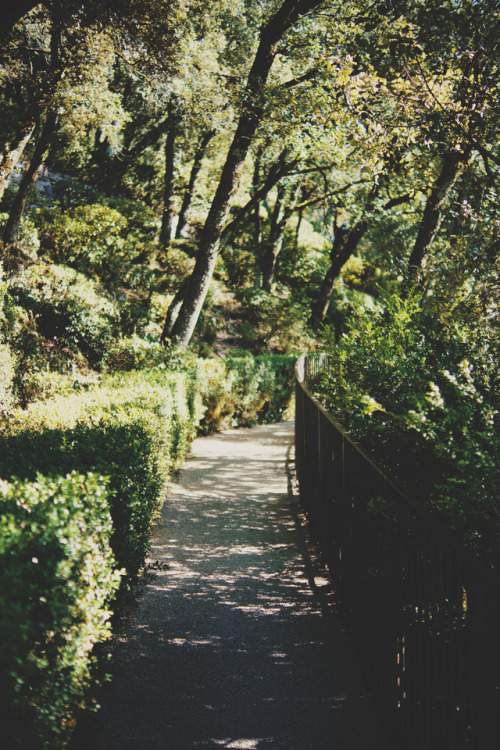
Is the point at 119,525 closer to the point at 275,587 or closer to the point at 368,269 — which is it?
the point at 275,587

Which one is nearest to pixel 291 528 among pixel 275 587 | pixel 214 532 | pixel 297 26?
pixel 214 532

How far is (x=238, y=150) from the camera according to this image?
12.4m

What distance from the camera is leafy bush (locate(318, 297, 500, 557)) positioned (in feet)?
11.2

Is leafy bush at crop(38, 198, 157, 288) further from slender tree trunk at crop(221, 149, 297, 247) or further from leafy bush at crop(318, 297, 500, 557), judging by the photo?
leafy bush at crop(318, 297, 500, 557)

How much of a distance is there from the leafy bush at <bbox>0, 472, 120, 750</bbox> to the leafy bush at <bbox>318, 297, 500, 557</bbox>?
212 centimetres

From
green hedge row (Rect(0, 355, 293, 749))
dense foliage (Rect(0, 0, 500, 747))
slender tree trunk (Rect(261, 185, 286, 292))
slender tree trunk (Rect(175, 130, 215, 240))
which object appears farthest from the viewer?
slender tree trunk (Rect(261, 185, 286, 292))

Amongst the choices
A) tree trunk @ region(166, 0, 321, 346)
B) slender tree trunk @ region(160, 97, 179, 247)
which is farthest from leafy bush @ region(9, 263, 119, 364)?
slender tree trunk @ region(160, 97, 179, 247)

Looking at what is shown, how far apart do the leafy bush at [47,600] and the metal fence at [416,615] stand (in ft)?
5.93

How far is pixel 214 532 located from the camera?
24.4 feet

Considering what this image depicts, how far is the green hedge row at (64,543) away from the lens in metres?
2.51

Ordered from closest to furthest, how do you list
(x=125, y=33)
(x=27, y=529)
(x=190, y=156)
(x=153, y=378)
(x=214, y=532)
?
(x=27, y=529) → (x=214, y=532) → (x=153, y=378) → (x=125, y=33) → (x=190, y=156)

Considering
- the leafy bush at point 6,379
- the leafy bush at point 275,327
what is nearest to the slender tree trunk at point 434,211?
the leafy bush at point 6,379

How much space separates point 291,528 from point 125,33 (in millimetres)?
10154

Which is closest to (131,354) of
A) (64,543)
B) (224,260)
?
(64,543)
